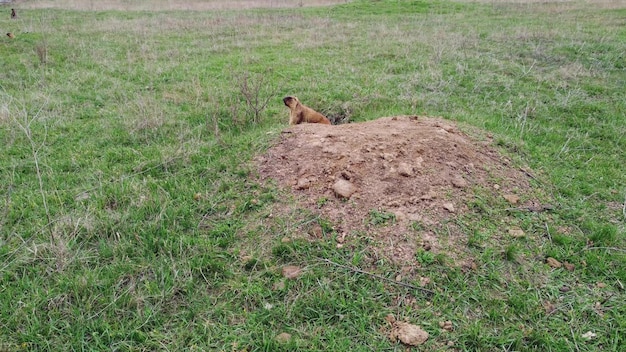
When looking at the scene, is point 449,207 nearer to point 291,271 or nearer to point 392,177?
point 392,177

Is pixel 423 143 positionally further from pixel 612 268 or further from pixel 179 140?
pixel 179 140

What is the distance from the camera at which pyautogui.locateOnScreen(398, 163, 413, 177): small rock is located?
117 inches

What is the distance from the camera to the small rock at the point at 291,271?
240 centimetres

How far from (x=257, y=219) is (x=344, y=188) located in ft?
2.33

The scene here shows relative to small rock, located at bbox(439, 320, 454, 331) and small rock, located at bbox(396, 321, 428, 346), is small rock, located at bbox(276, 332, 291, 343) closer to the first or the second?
small rock, located at bbox(396, 321, 428, 346)

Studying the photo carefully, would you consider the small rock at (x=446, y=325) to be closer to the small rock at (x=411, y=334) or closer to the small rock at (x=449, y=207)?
the small rock at (x=411, y=334)

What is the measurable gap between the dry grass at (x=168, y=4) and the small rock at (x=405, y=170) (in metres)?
15.9

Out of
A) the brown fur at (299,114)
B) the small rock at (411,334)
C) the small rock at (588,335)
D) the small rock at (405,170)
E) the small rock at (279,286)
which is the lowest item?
the small rock at (588,335)

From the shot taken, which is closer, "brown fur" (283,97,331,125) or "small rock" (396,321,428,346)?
"small rock" (396,321,428,346)

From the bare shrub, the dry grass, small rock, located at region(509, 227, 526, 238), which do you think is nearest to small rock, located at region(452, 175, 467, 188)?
small rock, located at region(509, 227, 526, 238)

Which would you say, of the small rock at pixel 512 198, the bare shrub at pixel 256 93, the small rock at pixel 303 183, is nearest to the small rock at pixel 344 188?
the small rock at pixel 303 183

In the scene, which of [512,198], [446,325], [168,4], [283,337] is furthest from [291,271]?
[168,4]

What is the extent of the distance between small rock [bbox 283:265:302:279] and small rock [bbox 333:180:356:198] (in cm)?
70

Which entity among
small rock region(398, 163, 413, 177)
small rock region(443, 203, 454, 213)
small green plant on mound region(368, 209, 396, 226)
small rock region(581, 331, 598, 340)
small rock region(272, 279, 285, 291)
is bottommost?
small rock region(581, 331, 598, 340)
